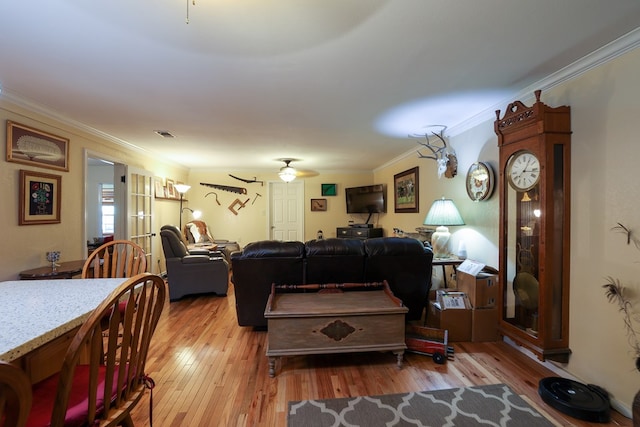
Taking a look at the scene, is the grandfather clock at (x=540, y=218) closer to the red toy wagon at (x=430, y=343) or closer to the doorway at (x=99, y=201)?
the red toy wagon at (x=430, y=343)

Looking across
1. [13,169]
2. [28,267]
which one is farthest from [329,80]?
[28,267]

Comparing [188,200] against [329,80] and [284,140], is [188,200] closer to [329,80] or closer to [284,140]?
[284,140]

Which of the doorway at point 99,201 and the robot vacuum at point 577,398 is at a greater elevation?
the doorway at point 99,201

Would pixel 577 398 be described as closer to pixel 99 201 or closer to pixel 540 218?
pixel 540 218

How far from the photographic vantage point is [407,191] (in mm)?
4797

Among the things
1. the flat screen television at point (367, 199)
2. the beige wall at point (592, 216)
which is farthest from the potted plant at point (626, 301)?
the flat screen television at point (367, 199)

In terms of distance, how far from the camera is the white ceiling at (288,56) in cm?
143

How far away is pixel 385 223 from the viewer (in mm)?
6027

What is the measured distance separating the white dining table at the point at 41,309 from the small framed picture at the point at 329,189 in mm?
5626

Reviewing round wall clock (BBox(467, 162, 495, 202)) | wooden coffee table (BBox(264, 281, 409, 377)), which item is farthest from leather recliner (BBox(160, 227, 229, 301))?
round wall clock (BBox(467, 162, 495, 202))

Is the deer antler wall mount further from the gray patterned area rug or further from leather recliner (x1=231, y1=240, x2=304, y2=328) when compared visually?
the gray patterned area rug

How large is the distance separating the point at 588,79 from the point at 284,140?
10.2 ft

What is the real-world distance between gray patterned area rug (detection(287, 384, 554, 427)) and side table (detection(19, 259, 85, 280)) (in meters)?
2.34

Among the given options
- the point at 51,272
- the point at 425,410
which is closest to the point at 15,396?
the point at 425,410
